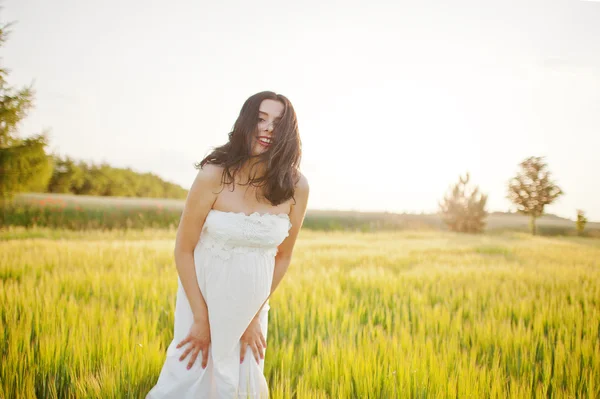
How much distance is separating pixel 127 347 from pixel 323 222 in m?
18.2

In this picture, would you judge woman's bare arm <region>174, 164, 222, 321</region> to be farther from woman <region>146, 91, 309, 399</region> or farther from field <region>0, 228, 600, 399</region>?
field <region>0, 228, 600, 399</region>

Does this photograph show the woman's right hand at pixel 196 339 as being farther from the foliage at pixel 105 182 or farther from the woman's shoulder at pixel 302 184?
the foliage at pixel 105 182

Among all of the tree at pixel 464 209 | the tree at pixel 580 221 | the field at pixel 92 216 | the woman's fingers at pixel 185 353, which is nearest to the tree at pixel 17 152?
the field at pixel 92 216

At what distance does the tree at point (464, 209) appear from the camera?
55.2 feet

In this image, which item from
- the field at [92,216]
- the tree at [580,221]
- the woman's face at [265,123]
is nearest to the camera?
the woman's face at [265,123]

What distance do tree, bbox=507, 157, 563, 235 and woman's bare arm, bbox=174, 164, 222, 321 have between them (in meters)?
11.7

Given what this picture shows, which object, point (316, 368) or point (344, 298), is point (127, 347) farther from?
point (344, 298)

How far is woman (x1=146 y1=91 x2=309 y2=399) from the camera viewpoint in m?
1.51

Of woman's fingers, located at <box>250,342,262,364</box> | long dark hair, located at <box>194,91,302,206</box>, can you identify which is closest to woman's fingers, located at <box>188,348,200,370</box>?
woman's fingers, located at <box>250,342,262,364</box>

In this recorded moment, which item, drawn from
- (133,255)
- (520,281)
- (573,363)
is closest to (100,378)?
→ (573,363)

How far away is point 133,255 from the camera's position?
523cm

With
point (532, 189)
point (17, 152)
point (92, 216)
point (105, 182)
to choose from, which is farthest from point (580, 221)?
point (105, 182)

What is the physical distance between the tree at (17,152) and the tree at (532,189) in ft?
42.2

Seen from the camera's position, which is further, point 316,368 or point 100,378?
point 316,368
